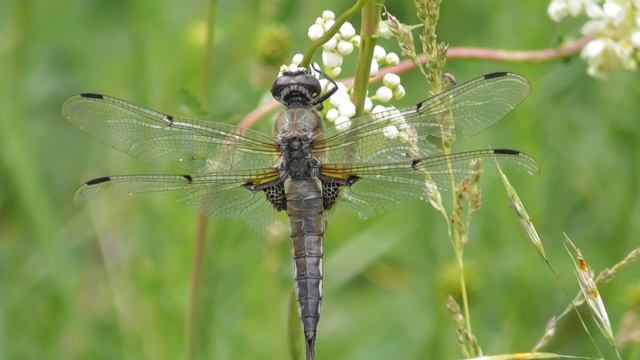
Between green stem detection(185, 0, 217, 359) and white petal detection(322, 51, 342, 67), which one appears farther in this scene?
green stem detection(185, 0, 217, 359)

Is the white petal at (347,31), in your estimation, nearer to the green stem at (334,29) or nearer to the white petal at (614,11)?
the green stem at (334,29)

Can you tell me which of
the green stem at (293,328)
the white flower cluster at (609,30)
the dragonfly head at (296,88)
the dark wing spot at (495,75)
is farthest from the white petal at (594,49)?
the green stem at (293,328)

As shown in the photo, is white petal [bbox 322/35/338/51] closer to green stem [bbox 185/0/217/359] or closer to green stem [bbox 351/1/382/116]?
green stem [bbox 351/1/382/116]

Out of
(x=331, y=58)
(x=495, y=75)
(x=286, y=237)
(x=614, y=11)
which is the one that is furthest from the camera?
(x=286, y=237)

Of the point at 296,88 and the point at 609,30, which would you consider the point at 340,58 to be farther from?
the point at 609,30

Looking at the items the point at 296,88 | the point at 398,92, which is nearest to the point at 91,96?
the point at 296,88

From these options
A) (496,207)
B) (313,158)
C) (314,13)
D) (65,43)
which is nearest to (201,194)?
(313,158)

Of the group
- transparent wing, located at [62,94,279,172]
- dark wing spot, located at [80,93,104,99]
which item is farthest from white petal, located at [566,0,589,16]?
dark wing spot, located at [80,93,104,99]
